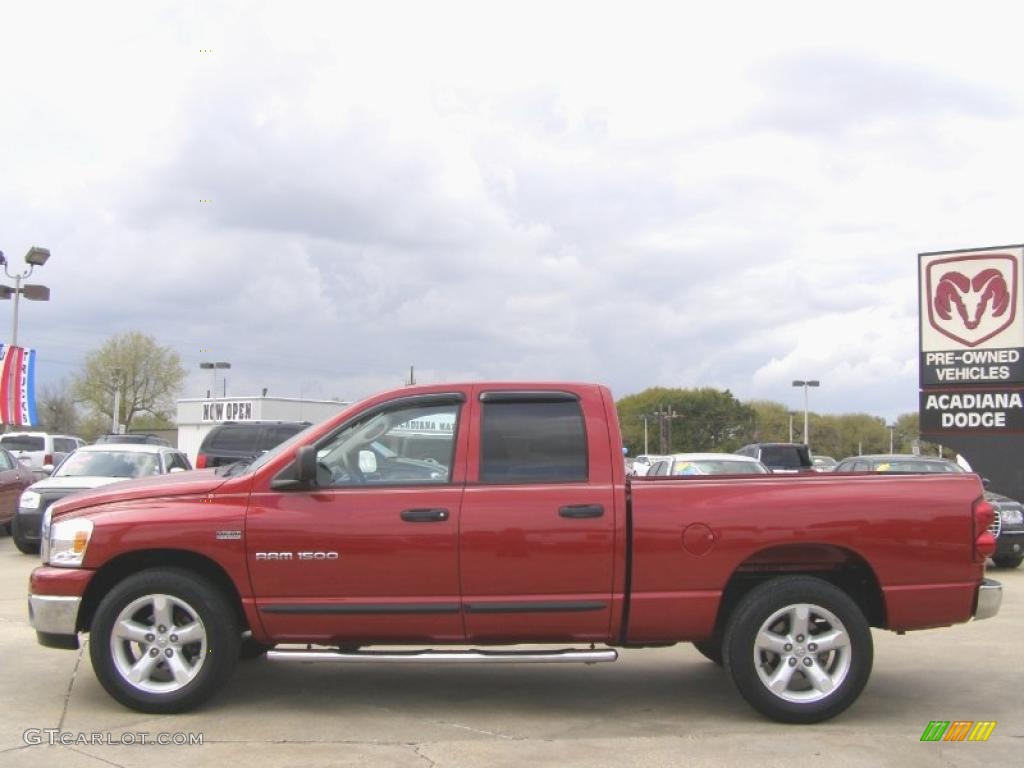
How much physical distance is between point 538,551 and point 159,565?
2.28 m

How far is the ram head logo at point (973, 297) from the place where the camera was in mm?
19984

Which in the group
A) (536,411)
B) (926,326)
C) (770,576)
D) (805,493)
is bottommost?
(770,576)

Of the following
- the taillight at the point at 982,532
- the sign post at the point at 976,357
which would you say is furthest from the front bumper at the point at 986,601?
the sign post at the point at 976,357

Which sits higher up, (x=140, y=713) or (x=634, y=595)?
(x=634, y=595)

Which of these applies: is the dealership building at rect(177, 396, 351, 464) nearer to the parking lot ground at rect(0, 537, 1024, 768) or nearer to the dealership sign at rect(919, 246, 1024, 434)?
the dealership sign at rect(919, 246, 1024, 434)

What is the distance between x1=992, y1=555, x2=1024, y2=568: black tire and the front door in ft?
37.2

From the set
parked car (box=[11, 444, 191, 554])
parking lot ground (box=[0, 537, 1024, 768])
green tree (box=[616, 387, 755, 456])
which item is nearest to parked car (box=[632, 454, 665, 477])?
parked car (box=[11, 444, 191, 554])

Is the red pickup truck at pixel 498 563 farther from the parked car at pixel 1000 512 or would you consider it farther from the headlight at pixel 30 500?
the headlight at pixel 30 500

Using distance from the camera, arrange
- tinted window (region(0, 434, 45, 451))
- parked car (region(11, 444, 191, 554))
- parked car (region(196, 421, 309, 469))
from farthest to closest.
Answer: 1. tinted window (region(0, 434, 45, 451))
2. parked car (region(196, 421, 309, 469))
3. parked car (region(11, 444, 191, 554))

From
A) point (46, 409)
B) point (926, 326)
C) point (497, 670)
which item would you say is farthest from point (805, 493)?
point (46, 409)

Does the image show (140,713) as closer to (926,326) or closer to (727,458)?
(727,458)

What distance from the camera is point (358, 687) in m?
6.82

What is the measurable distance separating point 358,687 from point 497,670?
1.08 m

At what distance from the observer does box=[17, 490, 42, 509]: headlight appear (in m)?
13.8
